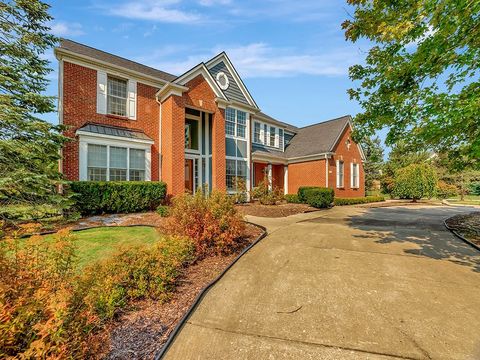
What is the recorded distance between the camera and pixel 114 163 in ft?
37.3

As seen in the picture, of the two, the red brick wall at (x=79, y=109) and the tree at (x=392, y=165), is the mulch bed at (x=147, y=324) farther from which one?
the tree at (x=392, y=165)

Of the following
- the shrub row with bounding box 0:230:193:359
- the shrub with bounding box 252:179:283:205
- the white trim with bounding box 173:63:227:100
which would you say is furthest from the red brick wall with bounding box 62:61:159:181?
the shrub row with bounding box 0:230:193:359

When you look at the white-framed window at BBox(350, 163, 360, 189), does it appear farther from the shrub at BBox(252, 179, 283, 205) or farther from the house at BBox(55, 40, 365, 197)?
the shrub at BBox(252, 179, 283, 205)

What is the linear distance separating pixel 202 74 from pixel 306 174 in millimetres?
11643

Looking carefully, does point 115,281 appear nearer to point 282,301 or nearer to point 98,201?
point 282,301

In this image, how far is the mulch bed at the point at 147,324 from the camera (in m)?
2.57

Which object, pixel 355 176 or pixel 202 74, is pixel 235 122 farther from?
pixel 355 176

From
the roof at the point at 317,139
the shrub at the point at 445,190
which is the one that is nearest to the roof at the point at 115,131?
the roof at the point at 317,139

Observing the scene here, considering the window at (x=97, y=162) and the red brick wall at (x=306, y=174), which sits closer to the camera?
the window at (x=97, y=162)

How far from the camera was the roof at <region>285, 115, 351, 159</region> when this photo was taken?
1969 centimetres

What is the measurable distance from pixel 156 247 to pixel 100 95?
1047 cm

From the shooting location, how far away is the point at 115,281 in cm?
353

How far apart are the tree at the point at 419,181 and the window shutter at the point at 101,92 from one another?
26343 mm

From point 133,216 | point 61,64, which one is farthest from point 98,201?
point 61,64
